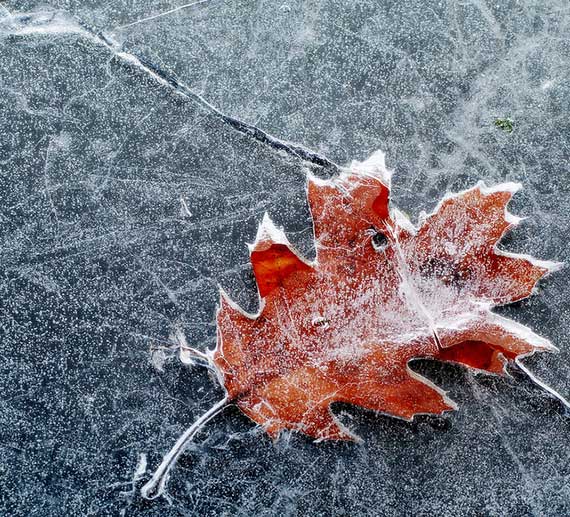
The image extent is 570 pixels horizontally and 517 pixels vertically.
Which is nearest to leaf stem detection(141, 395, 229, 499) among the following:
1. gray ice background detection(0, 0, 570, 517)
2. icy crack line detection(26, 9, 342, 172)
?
gray ice background detection(0, 0, 570, 517)

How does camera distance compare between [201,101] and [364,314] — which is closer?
[364,314]

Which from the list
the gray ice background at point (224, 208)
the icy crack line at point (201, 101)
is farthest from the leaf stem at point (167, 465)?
the icy crack line at point (201, 101)

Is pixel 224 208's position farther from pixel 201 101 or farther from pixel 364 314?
pixel 364 314

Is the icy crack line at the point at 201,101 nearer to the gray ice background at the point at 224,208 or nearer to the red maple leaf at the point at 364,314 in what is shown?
the gray ice background at the point at 224,208

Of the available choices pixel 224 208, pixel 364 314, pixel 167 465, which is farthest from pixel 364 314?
pixel 167 465

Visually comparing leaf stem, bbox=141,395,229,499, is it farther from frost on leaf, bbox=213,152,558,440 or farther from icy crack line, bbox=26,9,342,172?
icy crack line, bbox=26,9,342,172

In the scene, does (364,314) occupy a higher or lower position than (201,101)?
lower

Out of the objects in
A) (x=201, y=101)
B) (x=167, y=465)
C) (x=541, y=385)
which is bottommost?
(x=167, y=465)
